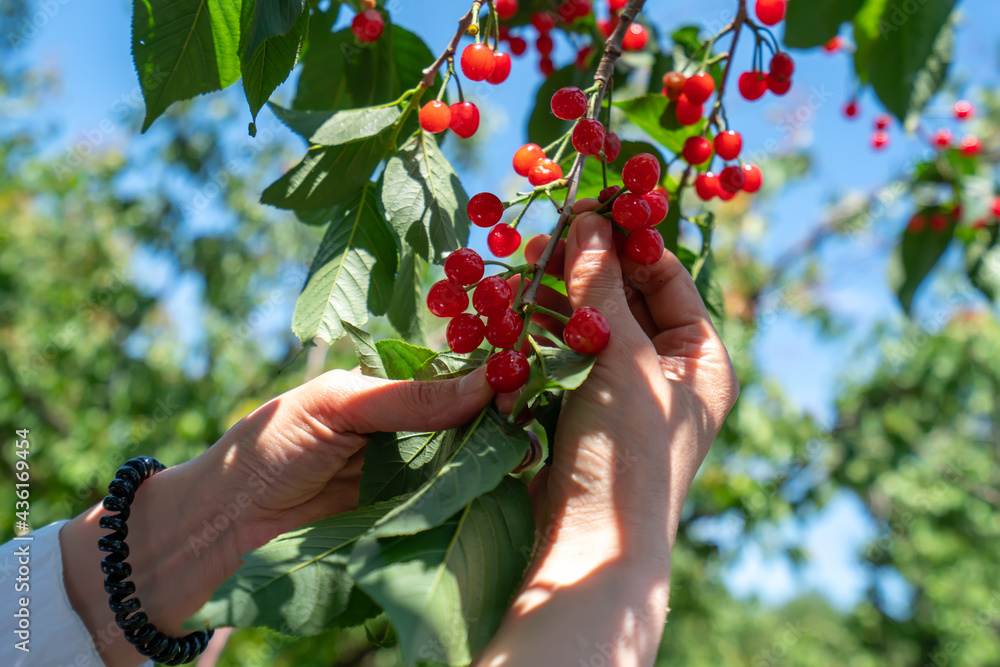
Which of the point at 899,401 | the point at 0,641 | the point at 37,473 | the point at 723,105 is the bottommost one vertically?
the point at 899,401

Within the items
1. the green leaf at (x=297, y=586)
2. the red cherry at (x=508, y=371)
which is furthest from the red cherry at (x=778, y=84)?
the green leaf at (x=297, y=586)

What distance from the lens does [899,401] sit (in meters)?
6.41

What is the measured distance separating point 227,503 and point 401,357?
25.2 inches

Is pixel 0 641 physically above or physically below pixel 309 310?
below

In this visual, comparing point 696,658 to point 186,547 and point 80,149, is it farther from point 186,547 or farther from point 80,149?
point 80,149

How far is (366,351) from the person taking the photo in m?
1.21

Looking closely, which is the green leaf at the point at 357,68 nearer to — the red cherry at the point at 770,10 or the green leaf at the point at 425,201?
the green leaf at the point at 425,201

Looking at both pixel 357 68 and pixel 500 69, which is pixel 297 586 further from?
pixel 357 68

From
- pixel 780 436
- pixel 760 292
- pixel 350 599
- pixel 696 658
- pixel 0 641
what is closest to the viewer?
pixel 350 599

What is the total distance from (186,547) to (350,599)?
814mm

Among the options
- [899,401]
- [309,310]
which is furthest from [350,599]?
[899,401]

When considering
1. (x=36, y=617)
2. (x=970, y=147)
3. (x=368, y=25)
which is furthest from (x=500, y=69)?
(x=970, y=147)

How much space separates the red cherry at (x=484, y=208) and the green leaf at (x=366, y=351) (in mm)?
317

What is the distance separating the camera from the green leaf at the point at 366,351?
45.4 inches
